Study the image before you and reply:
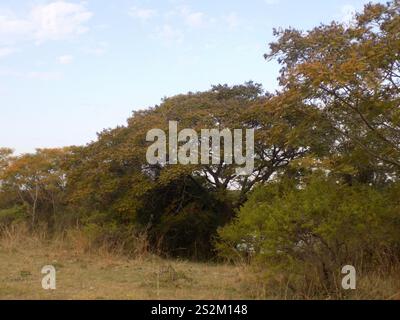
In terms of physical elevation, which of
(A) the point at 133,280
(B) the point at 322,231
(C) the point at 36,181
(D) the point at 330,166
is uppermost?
(C) the point at 36,181

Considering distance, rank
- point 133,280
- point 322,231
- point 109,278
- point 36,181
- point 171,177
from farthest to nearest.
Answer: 1. point 36,181
2. point 171,177
3. point 109,278
4. point 133,280
5. point 322,231

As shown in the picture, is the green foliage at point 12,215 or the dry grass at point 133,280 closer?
the dry grass at point 133,280

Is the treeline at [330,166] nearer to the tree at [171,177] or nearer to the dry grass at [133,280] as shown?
the dry grass at [133,280]

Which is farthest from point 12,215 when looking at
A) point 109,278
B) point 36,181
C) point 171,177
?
point 109,278

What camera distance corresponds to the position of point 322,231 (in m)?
6.36

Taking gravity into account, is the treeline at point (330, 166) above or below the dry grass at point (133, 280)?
above

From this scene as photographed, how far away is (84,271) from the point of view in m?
8.80

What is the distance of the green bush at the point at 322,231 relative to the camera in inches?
256

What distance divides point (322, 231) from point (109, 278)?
3.57m

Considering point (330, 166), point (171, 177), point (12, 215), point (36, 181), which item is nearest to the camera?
point (330, 166)

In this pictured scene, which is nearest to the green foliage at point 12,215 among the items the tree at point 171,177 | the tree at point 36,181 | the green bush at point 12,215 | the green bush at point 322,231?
the green bush at point 12,215

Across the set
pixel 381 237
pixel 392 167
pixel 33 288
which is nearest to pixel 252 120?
pixel 392 167

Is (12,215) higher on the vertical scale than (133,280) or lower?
higher

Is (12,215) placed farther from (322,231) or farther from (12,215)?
(322,231)
